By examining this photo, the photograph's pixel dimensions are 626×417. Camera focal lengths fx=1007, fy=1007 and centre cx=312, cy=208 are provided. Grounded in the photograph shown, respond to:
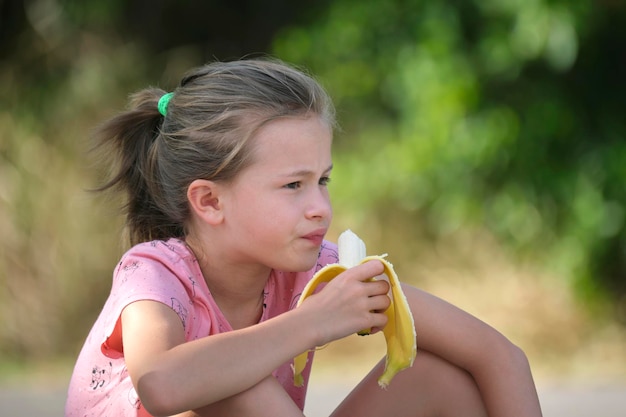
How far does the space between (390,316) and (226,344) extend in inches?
17.9

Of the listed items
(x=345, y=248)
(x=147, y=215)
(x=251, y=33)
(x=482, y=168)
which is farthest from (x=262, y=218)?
(x=251, y=33)

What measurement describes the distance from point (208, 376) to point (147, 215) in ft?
2.58

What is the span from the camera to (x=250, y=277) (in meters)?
2.62

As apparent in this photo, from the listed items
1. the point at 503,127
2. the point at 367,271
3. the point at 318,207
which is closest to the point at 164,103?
the point at 318,207

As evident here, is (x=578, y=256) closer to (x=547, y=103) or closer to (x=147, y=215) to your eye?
(x=547, y=103)

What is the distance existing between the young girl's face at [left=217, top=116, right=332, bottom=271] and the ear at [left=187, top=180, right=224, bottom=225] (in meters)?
Answer: 0.06

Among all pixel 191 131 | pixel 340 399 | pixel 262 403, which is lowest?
pixel 262 403

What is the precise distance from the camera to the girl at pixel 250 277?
2217 mm

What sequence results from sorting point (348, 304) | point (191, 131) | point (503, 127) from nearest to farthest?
1. point (348, 304)
2. point (191, 131)
3. point (503, 127)

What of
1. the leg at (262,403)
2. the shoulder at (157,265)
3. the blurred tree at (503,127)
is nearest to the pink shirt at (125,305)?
the shoulder at (157,265)

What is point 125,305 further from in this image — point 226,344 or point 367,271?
point 367,271

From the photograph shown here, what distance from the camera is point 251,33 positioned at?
6926mm

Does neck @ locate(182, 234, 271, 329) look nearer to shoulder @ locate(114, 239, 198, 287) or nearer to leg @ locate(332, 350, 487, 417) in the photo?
shoulder @ locate(114, 239, 198, 287)

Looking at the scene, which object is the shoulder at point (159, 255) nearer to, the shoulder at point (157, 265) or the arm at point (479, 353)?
the shoulder at point (157, 265)
